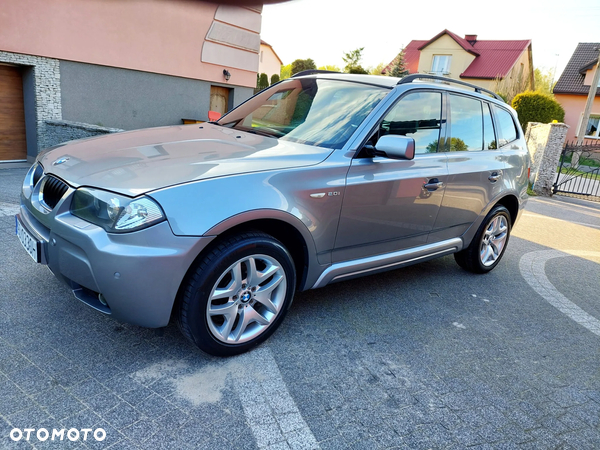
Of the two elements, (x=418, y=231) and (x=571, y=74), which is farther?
(x=571, y=74)

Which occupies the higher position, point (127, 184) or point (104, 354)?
point (127, 184)

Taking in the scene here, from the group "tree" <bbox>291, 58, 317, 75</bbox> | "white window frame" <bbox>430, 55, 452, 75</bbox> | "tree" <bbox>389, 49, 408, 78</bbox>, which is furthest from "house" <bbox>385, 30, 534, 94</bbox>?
"tree" <bbox>291, 58, 317, 75</bbox>

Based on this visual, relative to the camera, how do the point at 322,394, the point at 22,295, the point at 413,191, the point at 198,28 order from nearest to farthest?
the point at 322,394
the point at 22,295
the point at 413,191
the point at 198,28

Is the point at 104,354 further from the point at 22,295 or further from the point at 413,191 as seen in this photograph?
the point at 413,191

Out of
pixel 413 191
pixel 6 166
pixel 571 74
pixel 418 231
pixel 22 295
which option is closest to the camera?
pixel 22 295

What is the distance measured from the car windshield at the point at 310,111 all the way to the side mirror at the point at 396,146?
0.91ft

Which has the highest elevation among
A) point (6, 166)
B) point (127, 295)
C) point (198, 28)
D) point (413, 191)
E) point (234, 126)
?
point (198, 28)

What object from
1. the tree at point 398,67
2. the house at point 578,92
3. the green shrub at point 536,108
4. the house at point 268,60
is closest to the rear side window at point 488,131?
the green shrub at point 536,108

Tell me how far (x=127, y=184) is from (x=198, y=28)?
11505 mm

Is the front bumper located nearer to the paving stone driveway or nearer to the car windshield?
the paving stone driveway

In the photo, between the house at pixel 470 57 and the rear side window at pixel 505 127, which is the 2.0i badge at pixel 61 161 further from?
the house at pixel 470 57

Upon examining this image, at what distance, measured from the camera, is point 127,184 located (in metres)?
2.51

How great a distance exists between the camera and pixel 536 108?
78.6 ft

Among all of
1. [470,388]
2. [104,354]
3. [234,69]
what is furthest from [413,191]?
[234,69]
